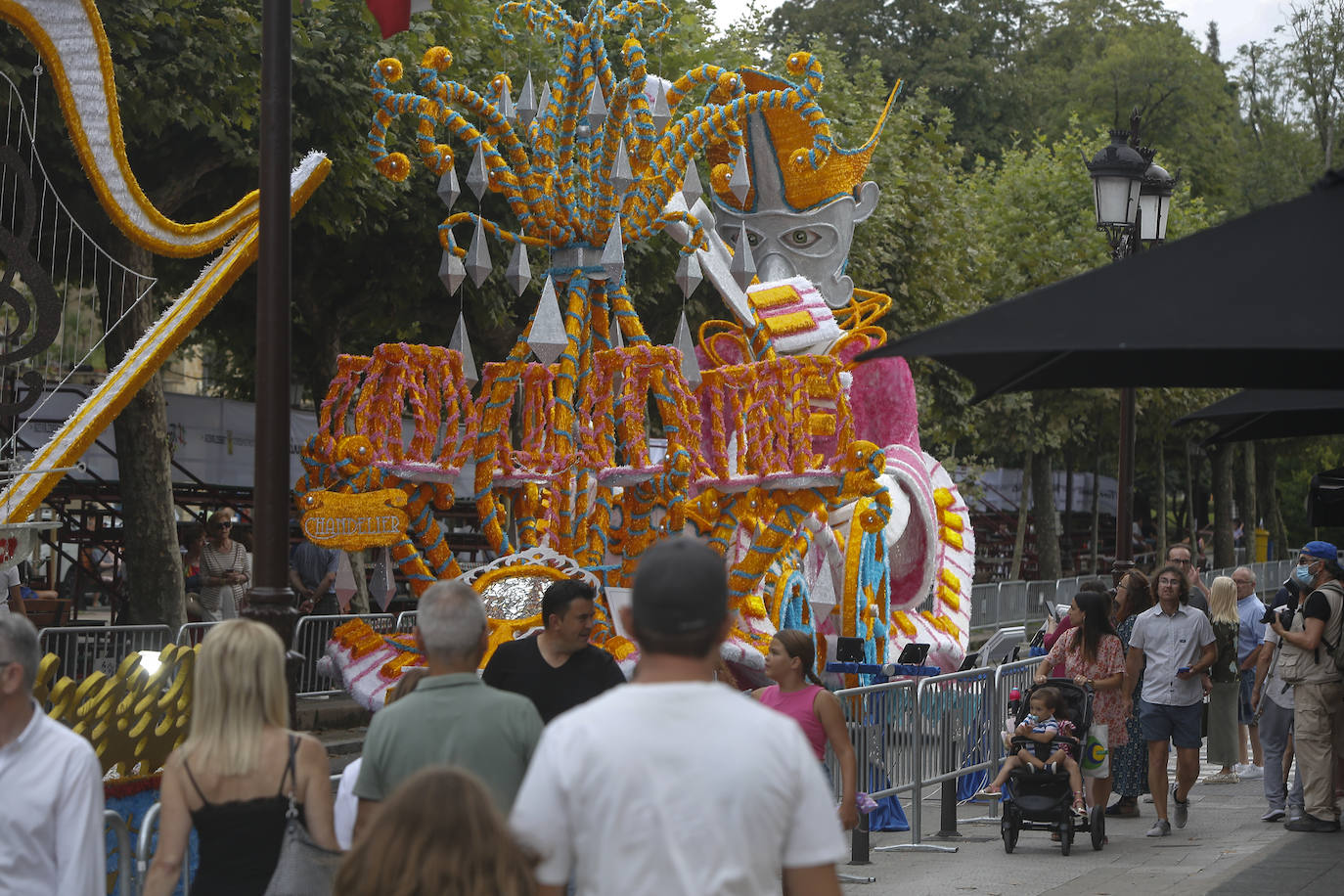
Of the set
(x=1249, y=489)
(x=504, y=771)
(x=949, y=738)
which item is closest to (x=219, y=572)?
(x=949, y=738)

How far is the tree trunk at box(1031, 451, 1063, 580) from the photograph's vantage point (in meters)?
36.8

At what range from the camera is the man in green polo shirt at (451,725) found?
459cm

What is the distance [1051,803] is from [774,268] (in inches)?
305

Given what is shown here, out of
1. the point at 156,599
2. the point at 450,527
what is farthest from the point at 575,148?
the point at 450,527

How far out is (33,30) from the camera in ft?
32.0

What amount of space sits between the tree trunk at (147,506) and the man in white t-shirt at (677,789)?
1293cm

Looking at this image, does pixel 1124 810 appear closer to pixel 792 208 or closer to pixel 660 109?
pixel 660 109

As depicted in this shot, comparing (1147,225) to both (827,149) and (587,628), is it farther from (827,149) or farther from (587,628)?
(587,628)

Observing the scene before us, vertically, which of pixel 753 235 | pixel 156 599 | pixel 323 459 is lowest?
pixel 156 599

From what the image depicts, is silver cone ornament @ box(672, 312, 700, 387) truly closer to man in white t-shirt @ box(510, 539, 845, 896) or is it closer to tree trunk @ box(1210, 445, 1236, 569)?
man in white t-shirt @ box(510, 539, 845, 896)

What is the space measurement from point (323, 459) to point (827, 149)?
4.98 meters

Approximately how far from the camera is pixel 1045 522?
37.9 metres

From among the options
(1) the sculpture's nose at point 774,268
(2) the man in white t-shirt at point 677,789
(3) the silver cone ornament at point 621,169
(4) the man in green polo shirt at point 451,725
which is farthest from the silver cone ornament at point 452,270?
(2) the man in white t-shirt at point 677,789

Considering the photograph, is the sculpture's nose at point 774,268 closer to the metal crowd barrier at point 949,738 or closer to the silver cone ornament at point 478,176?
the silver cone ornament at point 478,176
